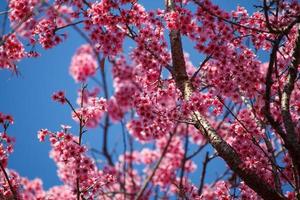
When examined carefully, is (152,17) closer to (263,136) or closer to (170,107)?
(170,107)

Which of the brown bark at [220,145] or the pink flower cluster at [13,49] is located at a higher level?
the pink flower cluster at [13,49]

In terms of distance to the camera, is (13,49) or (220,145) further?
(13,49)

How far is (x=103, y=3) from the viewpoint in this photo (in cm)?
795

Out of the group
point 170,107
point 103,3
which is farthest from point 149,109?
point 103,3

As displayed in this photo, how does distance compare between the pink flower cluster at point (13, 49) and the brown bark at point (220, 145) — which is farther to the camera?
the pink flower cluster at point (13, 49)

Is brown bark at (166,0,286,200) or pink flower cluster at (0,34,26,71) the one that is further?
pink flower cluster at (0,34,26,71)

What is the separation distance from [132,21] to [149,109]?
2246 millimetres

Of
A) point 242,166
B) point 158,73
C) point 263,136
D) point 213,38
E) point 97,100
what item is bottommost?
point 242,166

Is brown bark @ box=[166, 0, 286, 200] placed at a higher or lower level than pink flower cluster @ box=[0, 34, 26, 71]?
lower

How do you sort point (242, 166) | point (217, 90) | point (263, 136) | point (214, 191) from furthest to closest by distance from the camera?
1. point (217, 90)
2. point (214, 191)
3. point (263, 136)
4. point (242, 166)

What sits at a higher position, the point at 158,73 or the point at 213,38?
the point at 213,38

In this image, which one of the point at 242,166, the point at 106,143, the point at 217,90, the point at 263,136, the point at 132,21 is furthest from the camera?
the point at 132,21

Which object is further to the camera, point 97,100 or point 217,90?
point 217,90

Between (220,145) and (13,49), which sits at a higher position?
(13,49)
